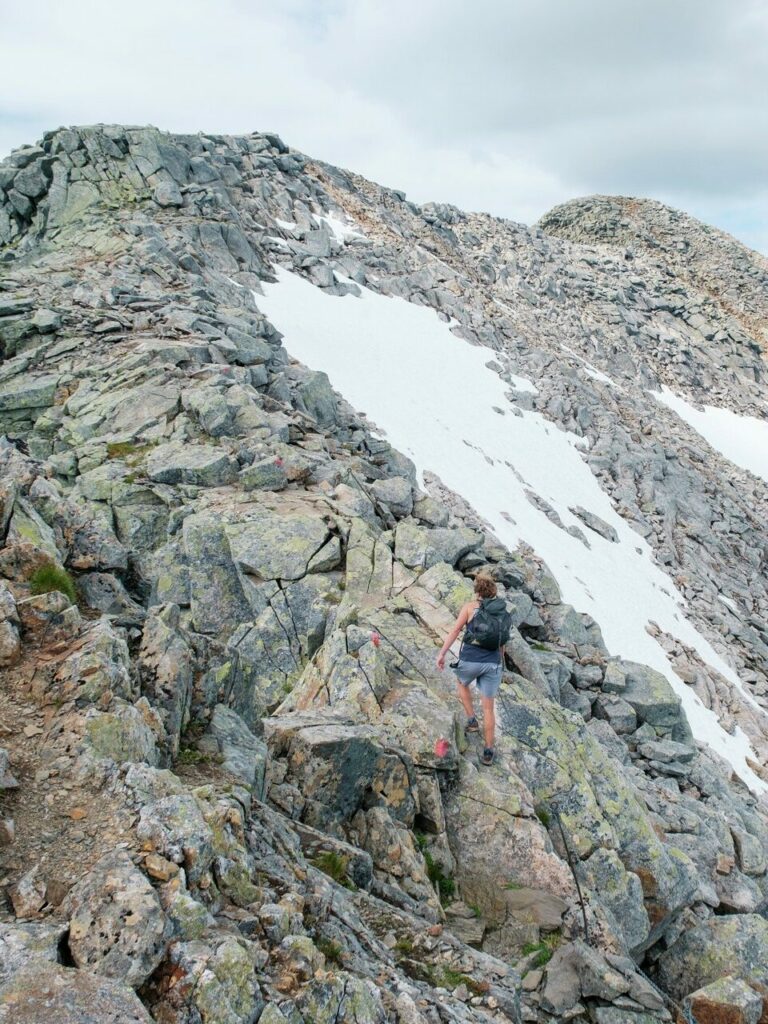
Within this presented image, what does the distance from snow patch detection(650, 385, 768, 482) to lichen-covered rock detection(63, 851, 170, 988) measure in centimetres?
6023

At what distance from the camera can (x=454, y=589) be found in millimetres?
14781

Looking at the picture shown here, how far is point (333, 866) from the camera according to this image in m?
8.03

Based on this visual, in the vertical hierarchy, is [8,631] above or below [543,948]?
above

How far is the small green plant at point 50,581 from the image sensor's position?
9.71 metres

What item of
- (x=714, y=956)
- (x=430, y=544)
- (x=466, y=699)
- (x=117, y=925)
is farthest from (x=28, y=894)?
(x=430, y=544)

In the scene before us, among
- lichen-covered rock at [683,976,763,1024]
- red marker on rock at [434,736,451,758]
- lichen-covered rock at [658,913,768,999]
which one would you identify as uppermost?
red marker on rock at [434,736,451,758]

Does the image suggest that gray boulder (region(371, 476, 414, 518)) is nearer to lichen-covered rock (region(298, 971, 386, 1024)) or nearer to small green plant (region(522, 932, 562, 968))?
small green plant (region(522, 932, 562, 968))

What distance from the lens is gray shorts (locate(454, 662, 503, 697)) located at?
442 inches

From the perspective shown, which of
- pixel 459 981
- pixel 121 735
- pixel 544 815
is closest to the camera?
pixel 459 981

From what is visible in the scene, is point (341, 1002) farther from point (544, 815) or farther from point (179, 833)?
point (544, 815)

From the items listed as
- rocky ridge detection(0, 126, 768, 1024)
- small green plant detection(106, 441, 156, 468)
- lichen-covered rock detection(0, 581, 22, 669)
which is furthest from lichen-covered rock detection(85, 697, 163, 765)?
small green plant detection(106, 441, 156, 468)

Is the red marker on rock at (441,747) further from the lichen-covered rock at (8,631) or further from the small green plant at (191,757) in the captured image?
the lichen-covered rock at (8,631)

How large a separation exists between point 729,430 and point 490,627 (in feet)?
198

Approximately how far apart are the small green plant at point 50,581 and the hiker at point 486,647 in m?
6.29
